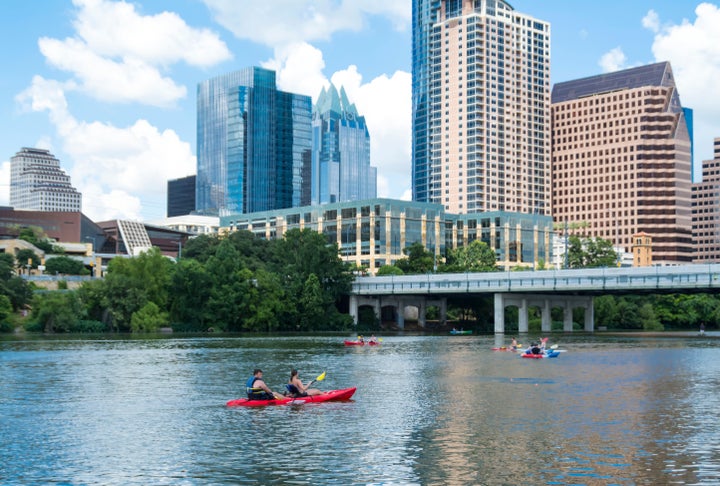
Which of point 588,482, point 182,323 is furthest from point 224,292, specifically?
point 588,482

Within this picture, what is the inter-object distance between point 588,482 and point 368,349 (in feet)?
228

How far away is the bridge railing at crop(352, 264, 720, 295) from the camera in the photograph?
403 ft

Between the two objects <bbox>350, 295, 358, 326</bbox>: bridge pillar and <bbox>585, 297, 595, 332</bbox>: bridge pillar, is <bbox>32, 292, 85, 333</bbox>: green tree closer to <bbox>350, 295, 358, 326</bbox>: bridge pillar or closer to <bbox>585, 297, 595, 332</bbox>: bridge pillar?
<bbox>350, 295, 358, 326</bbox>: bridge pillar

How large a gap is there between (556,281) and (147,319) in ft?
202

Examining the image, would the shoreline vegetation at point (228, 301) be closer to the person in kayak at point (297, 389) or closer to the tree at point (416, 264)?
the tree at point (416, 264)

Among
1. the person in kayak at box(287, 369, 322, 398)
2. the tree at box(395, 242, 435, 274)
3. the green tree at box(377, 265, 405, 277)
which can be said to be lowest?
the person in kayak at box(287, 369, 322, 398)

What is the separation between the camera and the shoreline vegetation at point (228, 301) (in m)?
129

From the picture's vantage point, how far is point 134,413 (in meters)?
41.4

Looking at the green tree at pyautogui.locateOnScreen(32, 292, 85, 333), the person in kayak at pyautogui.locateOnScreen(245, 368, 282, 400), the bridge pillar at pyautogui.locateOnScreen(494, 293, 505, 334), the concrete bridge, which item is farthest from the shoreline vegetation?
the person in kayak at pyautogui.locateOnScreen(245, 368, 282, 400)

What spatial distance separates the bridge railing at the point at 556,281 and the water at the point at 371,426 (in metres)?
57.2

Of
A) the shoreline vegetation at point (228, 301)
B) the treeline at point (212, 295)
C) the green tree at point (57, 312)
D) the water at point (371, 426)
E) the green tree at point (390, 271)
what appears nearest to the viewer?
the water at point (371, 426)

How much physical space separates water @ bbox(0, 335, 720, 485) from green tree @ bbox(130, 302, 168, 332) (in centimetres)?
6199

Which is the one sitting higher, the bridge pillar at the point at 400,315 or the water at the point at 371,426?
the bridge pillar at the point at 400,315

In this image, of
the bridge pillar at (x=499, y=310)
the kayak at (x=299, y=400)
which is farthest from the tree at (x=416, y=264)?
the kayak at (x=299, y=400)
